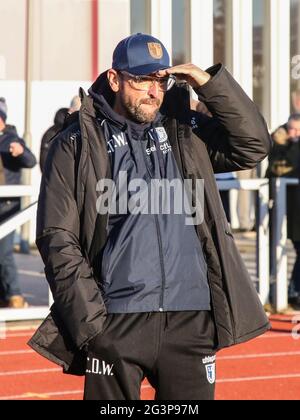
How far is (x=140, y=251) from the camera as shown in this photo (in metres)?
4.12

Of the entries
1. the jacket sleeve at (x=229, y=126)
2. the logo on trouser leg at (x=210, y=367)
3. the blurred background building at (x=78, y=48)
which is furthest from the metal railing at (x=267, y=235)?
the logo on trouser leg at (x=210, y=367)

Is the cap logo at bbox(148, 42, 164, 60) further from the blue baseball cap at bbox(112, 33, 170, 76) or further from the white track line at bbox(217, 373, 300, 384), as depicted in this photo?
the white track line at bbox(217, 373, 300, 384)

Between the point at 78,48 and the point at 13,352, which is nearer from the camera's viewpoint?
the point at 13,352

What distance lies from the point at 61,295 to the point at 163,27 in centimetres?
793

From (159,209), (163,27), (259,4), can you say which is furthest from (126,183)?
(259,4)

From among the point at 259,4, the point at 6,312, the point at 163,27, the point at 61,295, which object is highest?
the point at 259,4

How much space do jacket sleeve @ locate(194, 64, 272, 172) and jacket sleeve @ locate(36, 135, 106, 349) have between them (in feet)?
1.82

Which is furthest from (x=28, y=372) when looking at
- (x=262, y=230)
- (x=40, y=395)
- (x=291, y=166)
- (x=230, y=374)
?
(x=291, y=166)

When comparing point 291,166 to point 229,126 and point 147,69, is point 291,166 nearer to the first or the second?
point 229,126

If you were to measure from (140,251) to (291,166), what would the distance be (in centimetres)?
712

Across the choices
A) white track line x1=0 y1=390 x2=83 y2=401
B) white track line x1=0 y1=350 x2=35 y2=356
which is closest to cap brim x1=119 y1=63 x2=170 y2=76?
white track line x1=0 y1=390 x2=83 y2=401

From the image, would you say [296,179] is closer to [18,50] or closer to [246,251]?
[246,251]

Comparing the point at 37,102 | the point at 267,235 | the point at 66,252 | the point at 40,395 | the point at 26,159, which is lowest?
the point at 40,395

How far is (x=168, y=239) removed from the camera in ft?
13.7
